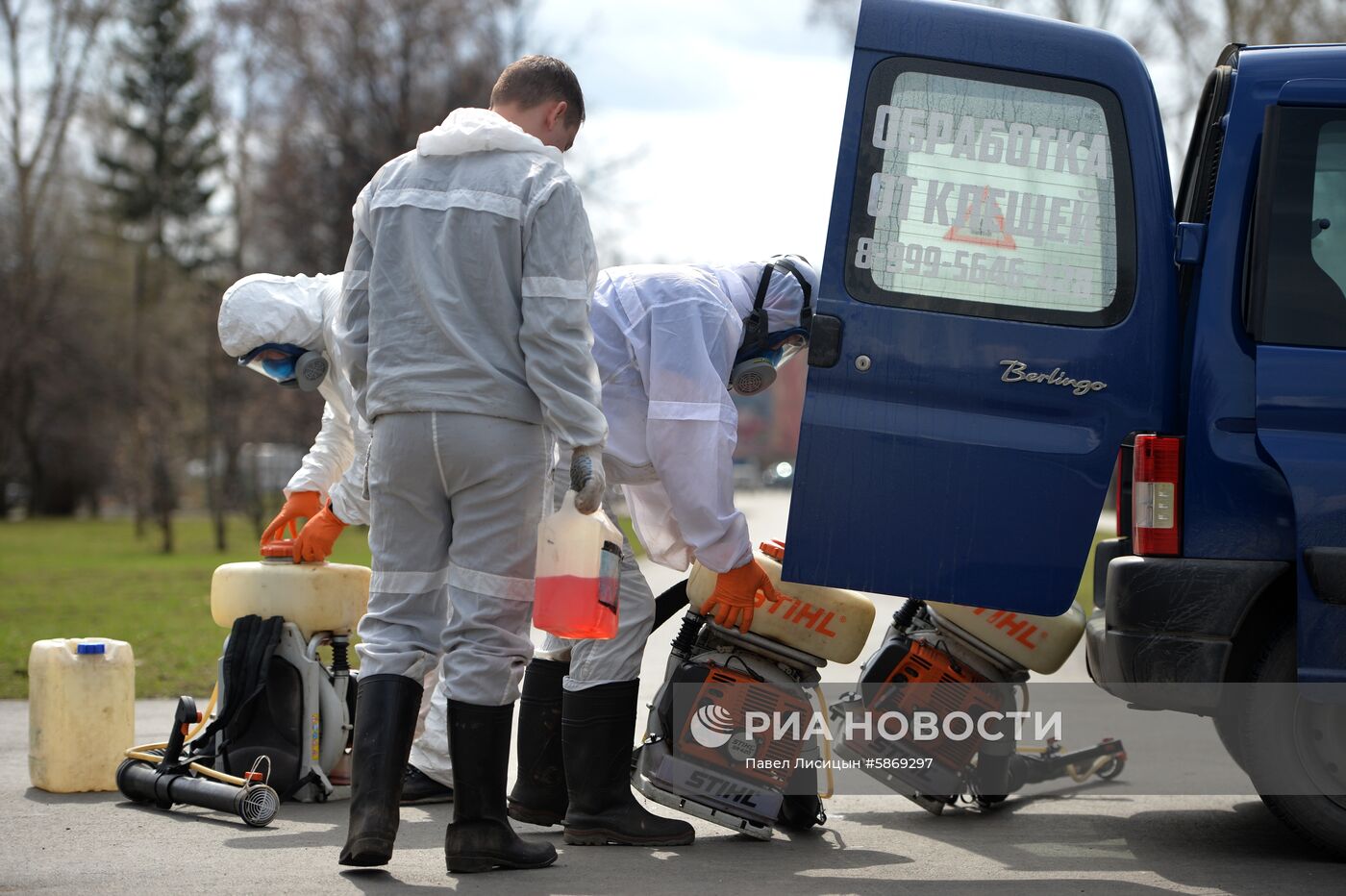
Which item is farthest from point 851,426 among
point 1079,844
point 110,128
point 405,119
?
point 110,128

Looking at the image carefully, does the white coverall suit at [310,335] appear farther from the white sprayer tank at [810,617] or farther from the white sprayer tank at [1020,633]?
the white sprayer tank at [1020,633]

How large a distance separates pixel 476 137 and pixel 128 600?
10022mm

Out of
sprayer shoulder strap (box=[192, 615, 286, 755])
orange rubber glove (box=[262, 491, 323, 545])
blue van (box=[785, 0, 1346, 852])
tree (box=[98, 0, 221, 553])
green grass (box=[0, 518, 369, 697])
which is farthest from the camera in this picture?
tree (box=[98, 0, 221, 553])

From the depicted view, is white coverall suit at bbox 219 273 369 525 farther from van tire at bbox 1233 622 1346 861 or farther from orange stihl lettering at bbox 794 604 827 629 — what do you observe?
van tire at bbox 1233 622 1346 861

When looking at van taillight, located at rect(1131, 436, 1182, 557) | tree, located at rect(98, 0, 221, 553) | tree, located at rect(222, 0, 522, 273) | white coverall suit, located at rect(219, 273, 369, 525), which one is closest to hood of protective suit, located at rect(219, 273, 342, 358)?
white coverall suit, located at rect(219, 273, 369, 525)

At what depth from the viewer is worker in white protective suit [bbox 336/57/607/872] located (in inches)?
153

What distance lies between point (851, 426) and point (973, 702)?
123 centimetres

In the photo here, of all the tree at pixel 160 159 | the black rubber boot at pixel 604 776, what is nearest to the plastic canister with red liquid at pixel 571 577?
the black rubber boot at pixel 604 776

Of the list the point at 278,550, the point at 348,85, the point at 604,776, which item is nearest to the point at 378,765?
the point at 604,776

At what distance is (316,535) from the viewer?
5.14 m

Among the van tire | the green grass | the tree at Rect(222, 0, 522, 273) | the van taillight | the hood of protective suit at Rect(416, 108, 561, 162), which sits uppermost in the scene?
the tree at Rect(222, 0, 522, 273)

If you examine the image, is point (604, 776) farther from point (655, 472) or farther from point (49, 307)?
point (49, 307)

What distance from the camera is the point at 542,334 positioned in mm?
3871

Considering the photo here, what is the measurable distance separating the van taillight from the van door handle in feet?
2.86
